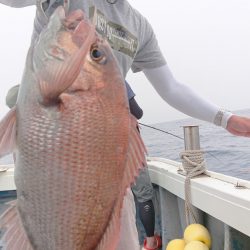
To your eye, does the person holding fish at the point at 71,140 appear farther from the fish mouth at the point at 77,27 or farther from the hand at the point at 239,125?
the hand at the point at 239,125

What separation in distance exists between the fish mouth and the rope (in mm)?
2046

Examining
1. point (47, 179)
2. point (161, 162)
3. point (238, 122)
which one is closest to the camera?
point (47, 179)

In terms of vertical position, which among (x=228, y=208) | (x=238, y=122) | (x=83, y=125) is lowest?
(x=228, y=208)

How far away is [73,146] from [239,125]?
1.44 metres

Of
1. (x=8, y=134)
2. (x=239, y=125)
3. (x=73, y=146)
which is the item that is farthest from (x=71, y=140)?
(x=239, y=125)

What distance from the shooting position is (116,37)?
1.63 m

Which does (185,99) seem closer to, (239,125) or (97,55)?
(239,125)

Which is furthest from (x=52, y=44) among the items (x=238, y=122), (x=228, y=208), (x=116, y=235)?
(x=228, y=208)

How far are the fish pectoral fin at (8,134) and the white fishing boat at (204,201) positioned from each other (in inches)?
55.5

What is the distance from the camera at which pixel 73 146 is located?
915mm

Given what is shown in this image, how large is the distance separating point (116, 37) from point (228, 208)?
3.76ft

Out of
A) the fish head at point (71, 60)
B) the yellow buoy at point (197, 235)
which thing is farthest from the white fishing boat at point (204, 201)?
the fish head at point (71, 60)

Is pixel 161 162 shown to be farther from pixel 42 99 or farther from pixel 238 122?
pixel 42 99

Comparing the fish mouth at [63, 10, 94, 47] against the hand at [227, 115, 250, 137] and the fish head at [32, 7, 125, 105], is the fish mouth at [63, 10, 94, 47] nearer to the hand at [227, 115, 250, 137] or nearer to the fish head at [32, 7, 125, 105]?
the fish head at [32, 7, 125, 105]
